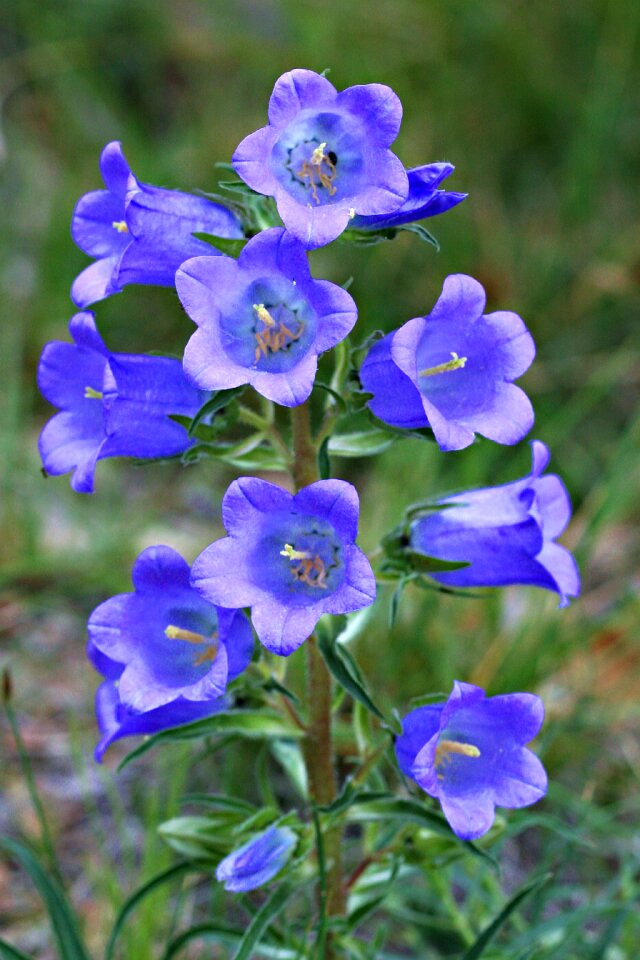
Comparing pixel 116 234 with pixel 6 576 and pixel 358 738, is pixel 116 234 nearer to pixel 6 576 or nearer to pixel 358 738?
pixel 358 738

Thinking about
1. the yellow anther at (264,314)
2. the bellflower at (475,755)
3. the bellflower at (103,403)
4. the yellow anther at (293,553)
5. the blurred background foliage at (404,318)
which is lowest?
the blurred background foliage at (404,318)

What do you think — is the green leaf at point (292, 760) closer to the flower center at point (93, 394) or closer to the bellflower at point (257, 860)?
the bellflower at point (257, 860)

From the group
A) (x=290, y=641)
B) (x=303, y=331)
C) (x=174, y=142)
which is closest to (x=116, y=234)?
→ (x=303, y=331)

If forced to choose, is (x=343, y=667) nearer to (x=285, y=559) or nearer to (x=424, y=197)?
(x=285, y=559)

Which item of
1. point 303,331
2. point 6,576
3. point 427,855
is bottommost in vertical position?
point 6,576

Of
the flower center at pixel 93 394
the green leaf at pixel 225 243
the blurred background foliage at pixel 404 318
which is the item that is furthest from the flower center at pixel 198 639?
the blurred background foliage at pixel 404 318
